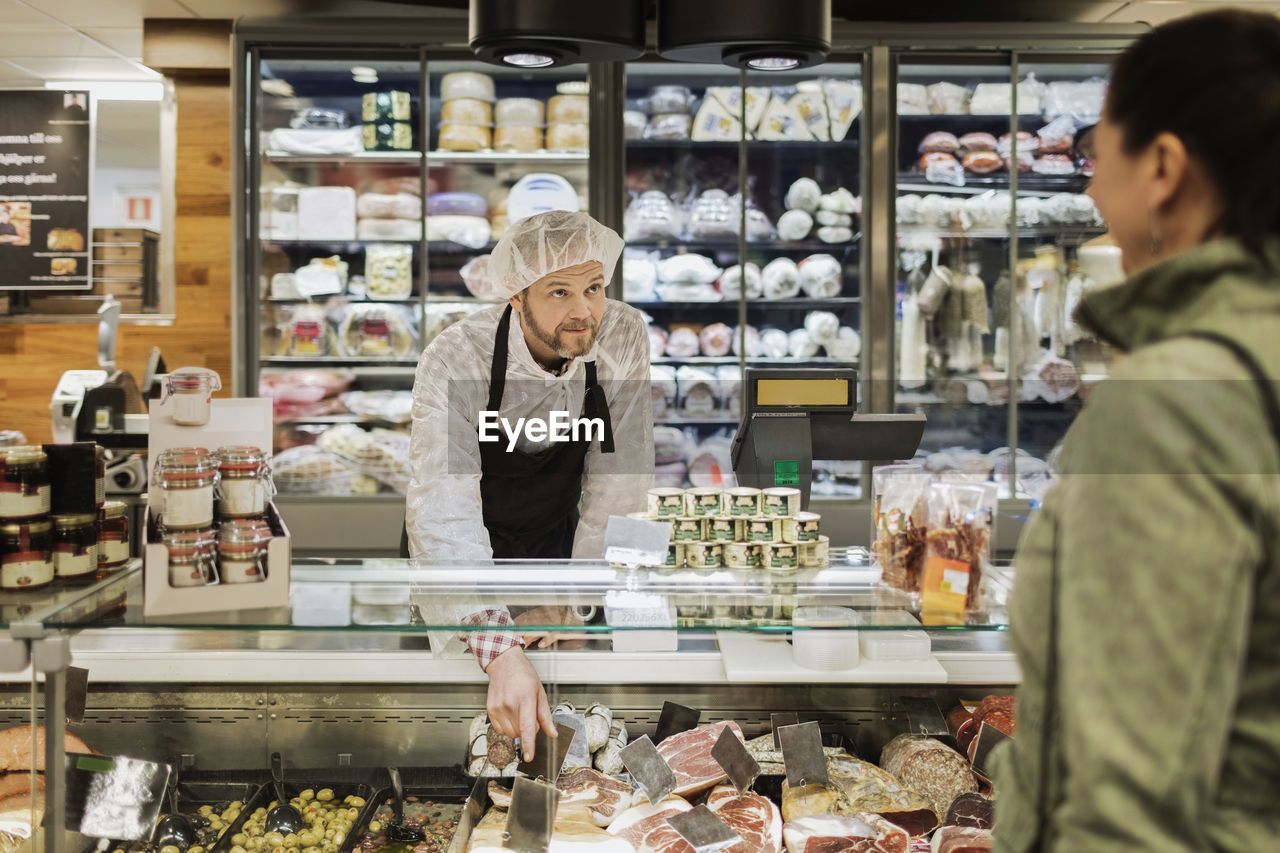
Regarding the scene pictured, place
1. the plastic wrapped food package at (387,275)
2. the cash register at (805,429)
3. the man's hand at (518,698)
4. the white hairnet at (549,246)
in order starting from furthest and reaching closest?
the plastic wrapped food package at (387,275) < the white hairnet at (549,246) < the cash register at (805,429) < the man's hand at (518,698)

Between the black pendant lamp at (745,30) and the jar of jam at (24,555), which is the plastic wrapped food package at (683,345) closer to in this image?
the black pendant lamp at (745,30)

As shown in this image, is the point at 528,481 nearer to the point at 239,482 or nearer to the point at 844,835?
the point at 239,482

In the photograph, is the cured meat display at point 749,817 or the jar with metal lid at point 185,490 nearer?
the jar with metal lid at point 185,490

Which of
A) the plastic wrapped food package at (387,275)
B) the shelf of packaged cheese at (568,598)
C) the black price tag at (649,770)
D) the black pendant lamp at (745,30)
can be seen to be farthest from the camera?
the plastic wrapped food package at (387,275)

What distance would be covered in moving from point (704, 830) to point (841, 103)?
398 centimetres

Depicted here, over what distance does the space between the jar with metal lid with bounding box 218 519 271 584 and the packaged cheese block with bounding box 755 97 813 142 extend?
12.6ft

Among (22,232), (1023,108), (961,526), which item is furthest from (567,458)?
(22,232)

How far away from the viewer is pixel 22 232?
5.17 m

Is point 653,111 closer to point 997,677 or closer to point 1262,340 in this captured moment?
point 997,677

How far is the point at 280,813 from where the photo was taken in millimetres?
1759

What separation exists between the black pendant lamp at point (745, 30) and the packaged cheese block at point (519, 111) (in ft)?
8.81

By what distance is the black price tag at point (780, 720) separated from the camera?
1804 mm

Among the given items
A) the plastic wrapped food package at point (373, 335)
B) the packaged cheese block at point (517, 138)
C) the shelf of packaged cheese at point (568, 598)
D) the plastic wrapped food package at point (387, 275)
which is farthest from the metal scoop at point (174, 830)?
the packaged cheese block at point (517, 138)

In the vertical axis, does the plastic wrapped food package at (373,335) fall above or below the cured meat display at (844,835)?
above
